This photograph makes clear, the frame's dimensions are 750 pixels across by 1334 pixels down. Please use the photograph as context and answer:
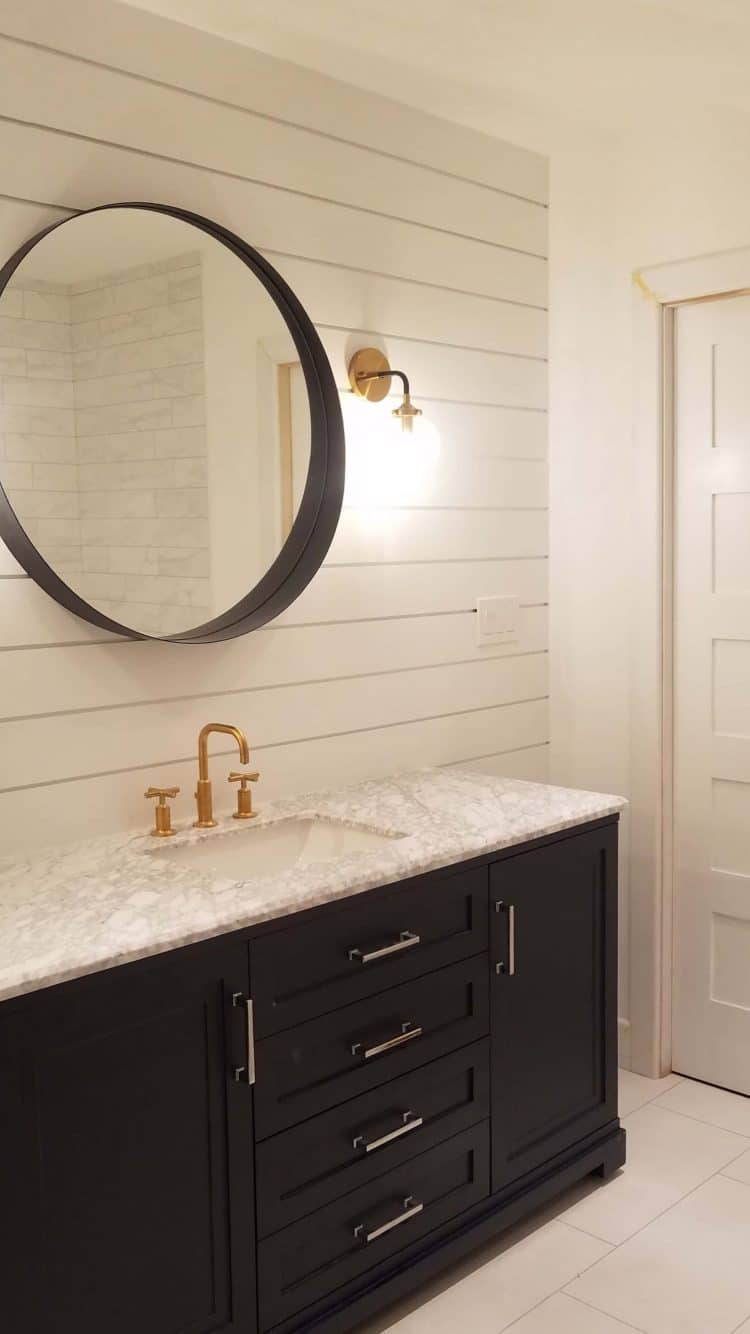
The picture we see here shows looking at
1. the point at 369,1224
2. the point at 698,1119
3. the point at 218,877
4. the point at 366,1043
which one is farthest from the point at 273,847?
the point at 698,1119

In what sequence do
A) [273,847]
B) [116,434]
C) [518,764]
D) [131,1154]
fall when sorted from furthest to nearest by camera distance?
[518,764] < [273,847] < [116,434] < [131,1154]

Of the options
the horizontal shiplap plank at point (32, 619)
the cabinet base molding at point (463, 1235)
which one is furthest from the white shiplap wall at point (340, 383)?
the cabinet base molding at point (463, 1235)

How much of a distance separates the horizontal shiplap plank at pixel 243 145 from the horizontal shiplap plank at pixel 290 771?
1.19 m

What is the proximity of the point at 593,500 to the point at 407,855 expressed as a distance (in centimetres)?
139

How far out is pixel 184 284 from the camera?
7.73 ft

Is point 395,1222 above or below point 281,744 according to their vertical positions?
below

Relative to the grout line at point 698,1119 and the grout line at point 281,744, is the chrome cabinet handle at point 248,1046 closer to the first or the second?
the grout line at point 281,744

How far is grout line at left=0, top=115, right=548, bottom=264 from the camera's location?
2141mm

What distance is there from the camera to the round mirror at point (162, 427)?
7.00ft

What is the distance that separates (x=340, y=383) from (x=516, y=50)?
766 millimetres

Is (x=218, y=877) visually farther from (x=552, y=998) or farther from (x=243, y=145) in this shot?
(x=243, y=145)

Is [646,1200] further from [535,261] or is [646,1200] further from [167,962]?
[535,261]

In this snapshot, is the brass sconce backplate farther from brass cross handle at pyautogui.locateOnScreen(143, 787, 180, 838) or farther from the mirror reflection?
brass cross handle at pyautogui.locateOnScreen(143, 787, 180, 838)

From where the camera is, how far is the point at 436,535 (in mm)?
2945
